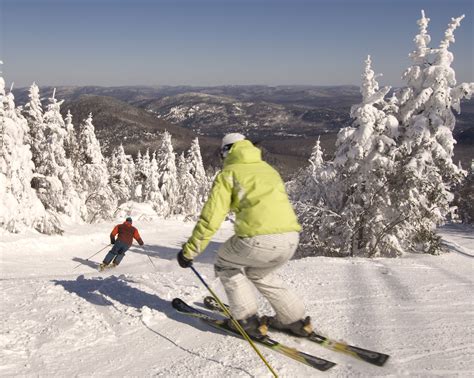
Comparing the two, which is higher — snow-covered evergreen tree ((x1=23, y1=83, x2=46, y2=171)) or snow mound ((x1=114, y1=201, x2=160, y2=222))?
snow-covered evergreen tree ((x1=23, y1=83, x2=46, y2=171))

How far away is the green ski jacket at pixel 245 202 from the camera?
380 centimetres

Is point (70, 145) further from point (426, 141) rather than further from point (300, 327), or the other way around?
point (300, 327)

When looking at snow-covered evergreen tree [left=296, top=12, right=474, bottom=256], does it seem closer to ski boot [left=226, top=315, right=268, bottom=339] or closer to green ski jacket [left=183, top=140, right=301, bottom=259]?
ski boot [left=226, top=315, right=268, bottom=339]

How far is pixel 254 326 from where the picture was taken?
13.9ft

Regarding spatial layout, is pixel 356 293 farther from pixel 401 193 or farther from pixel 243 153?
pixel 401 193

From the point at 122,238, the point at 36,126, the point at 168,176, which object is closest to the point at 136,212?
the point at 168,176

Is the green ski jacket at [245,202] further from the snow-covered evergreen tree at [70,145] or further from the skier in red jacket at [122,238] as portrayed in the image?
the snow-covered evergreen tree at [70,145]

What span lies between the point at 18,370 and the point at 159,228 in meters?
26.1

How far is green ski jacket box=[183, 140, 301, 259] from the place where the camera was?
3803 millimetres

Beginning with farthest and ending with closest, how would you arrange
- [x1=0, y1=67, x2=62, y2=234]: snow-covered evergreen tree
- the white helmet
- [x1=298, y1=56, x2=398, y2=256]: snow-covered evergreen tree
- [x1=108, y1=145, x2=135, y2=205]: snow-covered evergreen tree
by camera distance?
1. [x1=108, y1=145, x2=135, y2=205]: snow-covered evergreen tree
2. [x1=0, y1=67, x2=62, y2=234]: snow-covered evergreen tree
3. [x1=298, y1=56, x2=398, y2=256]: snow-covered evergreen tree
4. the white helmet

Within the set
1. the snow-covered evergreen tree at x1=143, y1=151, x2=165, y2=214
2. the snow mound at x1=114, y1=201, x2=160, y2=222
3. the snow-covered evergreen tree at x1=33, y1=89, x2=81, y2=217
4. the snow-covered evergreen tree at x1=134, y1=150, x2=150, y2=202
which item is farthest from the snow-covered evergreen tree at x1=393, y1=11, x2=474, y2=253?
the snow-covered evergreen tree at x1=134, y1=150, x2=150, y2=202

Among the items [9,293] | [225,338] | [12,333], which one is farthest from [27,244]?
[225,338]

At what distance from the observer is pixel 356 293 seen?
5934mm

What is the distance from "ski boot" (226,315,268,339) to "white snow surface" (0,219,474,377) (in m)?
0.14
